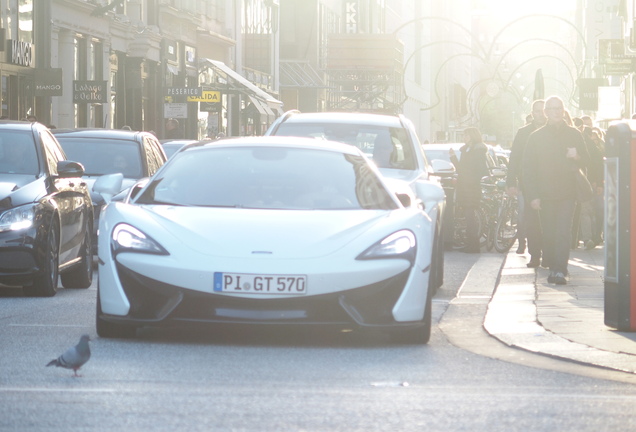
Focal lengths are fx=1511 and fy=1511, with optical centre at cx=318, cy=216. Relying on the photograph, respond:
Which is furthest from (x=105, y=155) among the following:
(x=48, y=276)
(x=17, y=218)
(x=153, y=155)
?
(x=17, y=218)

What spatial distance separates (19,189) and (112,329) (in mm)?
3730

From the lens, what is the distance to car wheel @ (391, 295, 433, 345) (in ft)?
29.0

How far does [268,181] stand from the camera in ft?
31.7

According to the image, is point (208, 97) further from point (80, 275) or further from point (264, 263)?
point (264, 263)

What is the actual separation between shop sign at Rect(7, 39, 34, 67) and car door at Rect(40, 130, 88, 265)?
19.1 meters

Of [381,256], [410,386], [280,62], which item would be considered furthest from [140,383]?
[280,62]

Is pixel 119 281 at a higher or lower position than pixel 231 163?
lower

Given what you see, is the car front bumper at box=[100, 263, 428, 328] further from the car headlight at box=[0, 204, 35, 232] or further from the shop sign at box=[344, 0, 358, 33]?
the shop sign at box=[344, 0, 358, 33]

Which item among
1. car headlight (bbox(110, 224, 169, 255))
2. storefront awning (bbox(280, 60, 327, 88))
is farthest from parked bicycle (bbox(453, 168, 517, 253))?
storefront awning (bbox(280, 60, 327, 88))

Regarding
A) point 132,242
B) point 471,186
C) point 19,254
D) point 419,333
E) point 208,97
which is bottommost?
point 419,333

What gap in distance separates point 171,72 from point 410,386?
42723 mm

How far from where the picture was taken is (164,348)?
27.8ft

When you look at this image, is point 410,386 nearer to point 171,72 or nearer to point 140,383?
point 140,383

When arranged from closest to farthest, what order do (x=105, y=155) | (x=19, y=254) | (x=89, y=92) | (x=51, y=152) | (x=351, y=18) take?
A: (x=19, y=254), (x=51, y=152), (x=105, y=155), (x=89, y=92), (x=351, y=18)
